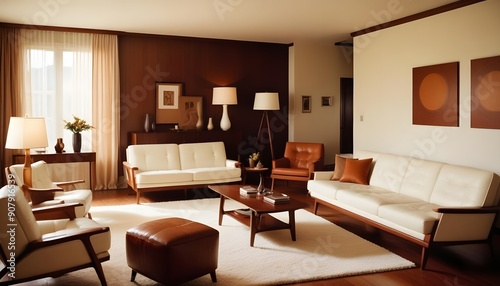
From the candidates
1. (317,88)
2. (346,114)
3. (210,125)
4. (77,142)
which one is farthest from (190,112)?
(346,114)

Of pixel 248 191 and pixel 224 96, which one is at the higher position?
pixel 224 96

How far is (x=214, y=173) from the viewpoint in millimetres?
A: 6680

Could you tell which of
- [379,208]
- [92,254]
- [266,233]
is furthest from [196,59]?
[92,254]

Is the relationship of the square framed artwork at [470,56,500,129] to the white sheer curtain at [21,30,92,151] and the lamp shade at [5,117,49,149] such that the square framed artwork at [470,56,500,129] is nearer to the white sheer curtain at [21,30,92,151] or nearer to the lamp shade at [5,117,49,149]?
the lamp shade at [5,117,49,149]

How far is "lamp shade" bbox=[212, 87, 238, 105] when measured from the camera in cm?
781

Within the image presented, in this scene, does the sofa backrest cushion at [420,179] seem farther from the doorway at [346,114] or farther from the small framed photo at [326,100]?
the doorway at [346,114]

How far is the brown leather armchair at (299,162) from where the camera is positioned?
700cm

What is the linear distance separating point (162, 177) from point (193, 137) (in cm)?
155

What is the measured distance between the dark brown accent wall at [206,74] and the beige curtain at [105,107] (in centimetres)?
14

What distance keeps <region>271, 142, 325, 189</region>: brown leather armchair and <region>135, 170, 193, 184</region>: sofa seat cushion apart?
149cm

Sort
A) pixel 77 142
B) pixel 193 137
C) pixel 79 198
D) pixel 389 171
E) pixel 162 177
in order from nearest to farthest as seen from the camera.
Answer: pixel 79 198 → pixel 389 171 → pixel 162 177 → pixel 77 142 → pixel 193 137

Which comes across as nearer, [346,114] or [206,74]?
[206,74]

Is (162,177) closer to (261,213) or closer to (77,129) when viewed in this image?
(77,129)

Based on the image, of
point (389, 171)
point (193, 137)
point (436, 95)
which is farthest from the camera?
point (193, 137)
